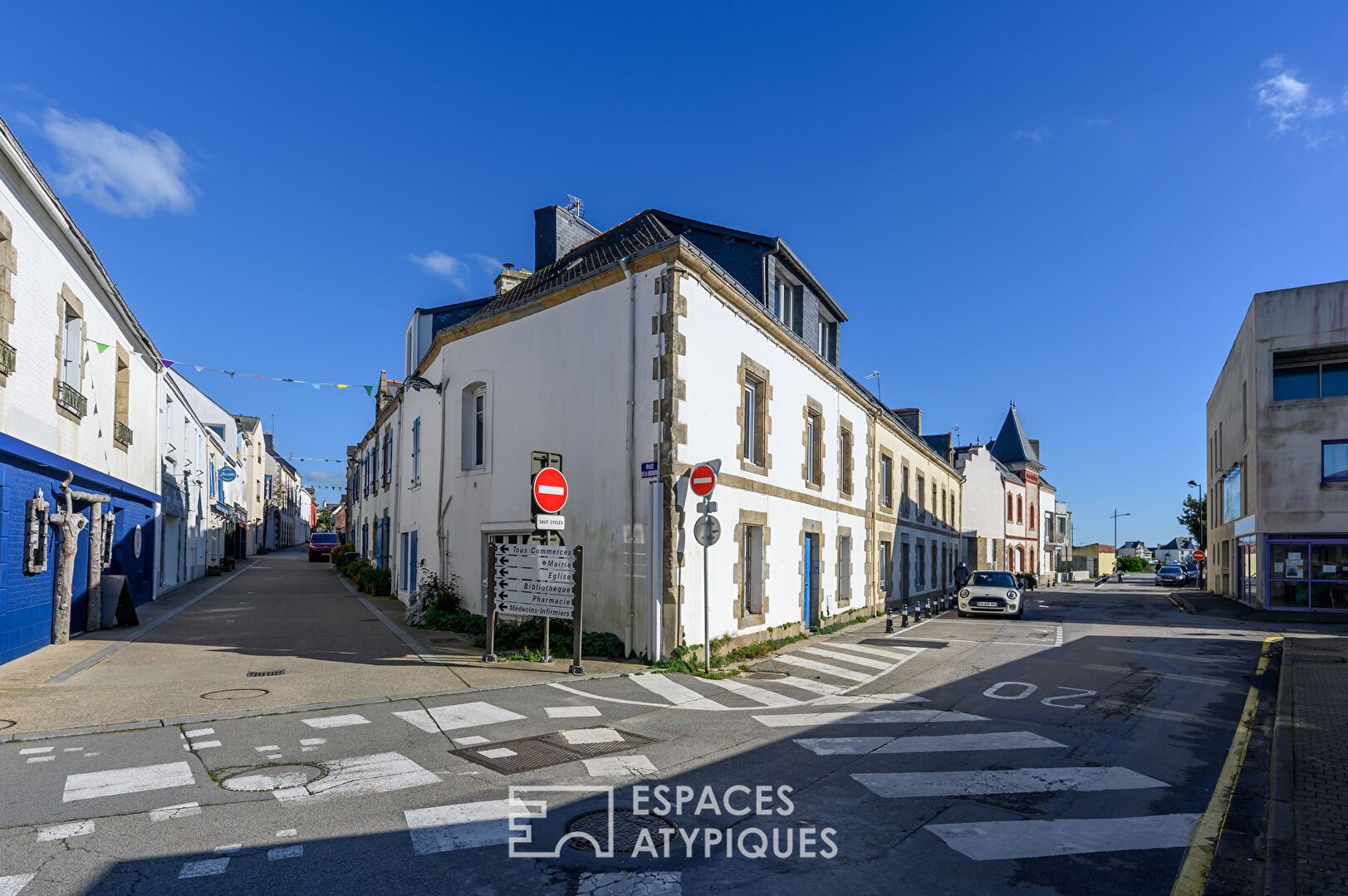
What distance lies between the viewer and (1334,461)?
22.7 meters

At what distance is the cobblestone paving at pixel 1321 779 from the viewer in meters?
4.20

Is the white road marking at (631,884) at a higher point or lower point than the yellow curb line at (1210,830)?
higher

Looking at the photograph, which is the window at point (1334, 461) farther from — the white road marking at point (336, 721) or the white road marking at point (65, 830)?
the white road marking at point (65, 830)

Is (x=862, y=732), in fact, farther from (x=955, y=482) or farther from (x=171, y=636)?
(x=955, y=482)

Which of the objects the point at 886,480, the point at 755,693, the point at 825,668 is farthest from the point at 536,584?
the point at 886,480

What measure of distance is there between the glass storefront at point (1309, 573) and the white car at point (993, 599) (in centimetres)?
775

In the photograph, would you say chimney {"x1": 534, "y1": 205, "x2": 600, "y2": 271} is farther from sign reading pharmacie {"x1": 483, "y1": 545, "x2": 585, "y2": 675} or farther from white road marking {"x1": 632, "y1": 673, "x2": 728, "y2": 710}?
white road marking {"x1": 632, "y1": 673, "x2": 728, "y2": 710}

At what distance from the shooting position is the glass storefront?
73.9 ft

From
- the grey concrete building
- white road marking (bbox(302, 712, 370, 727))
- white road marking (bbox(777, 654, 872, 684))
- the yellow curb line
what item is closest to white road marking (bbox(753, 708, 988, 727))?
the yellow curb line

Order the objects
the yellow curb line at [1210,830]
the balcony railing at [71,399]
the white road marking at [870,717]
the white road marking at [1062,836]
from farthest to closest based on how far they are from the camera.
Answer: the balcony railing at [71,399] → the white road marking at [870,717] → the white road marking at [1062,836] → the yellow curb line at [1210,830]

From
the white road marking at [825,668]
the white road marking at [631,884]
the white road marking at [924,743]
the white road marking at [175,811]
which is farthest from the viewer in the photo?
the white road marking at [825,668]

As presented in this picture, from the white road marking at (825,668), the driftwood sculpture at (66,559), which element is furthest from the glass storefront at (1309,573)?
the driftwood sculpture at (66,559)

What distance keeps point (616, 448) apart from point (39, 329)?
26.9 ft

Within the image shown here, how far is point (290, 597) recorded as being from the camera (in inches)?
830
